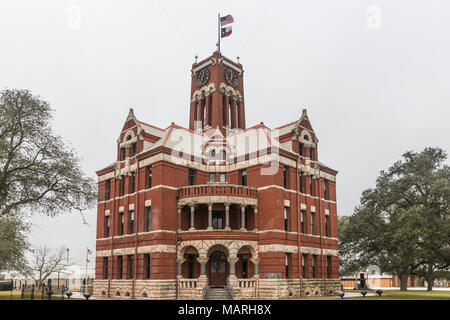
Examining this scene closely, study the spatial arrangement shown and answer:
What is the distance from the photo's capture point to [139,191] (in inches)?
1485

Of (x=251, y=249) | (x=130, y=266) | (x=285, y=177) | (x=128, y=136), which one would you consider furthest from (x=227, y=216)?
(x=128, y=136)

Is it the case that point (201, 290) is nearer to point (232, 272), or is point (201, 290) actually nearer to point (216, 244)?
point (232, 272)

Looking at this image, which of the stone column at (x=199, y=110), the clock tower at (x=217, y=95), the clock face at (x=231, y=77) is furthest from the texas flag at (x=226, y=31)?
the stone column at (x=199, y=110)

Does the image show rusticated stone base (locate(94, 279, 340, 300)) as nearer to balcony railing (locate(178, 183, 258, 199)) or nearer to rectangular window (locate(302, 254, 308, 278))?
rectangular window (locate(302, 254, 308, 278))

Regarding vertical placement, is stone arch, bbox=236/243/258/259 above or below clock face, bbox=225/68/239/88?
below

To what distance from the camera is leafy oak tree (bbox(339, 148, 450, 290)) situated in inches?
1574

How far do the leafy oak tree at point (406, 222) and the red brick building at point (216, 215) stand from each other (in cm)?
603

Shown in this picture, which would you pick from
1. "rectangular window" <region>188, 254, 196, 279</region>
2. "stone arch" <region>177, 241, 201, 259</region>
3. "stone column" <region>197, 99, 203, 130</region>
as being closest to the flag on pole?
"stone column" <region>197, 99, 203, 130</region>

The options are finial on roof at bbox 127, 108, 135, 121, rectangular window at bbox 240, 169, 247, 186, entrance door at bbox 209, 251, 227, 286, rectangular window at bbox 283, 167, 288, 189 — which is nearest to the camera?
entrance door at bbox 209, 251, 227, 286

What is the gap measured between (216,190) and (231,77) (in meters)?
18.0

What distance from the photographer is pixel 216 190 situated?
3503 centimetres

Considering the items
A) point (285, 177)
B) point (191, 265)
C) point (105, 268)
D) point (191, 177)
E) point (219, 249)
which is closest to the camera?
point (219, 249)
